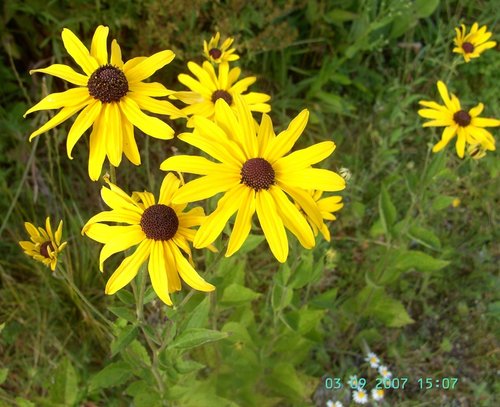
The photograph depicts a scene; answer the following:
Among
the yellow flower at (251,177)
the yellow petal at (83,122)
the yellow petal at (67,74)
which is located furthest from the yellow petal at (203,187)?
the yellow petal at (67,74)

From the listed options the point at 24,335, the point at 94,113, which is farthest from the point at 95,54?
the point at 24,335

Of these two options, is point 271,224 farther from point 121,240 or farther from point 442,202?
point 442,202

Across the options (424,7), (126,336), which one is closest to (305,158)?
(126,336)

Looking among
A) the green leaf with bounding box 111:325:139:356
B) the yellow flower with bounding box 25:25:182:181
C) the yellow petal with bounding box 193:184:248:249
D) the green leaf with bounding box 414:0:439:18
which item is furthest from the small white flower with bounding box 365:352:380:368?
the green leaf with bounding box 414:0:439:18

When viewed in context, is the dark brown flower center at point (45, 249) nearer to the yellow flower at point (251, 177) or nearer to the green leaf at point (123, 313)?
the green leaf at point (123, 313)

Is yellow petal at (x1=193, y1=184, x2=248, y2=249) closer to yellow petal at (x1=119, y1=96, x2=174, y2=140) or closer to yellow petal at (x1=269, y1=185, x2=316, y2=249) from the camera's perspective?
yellow petal at (x1=269, y1=185, x2=316, y2=249)
